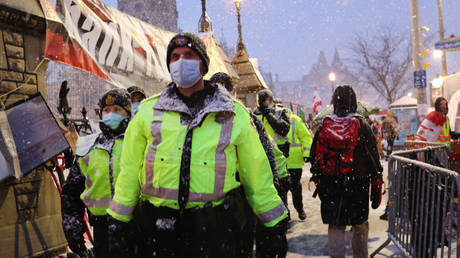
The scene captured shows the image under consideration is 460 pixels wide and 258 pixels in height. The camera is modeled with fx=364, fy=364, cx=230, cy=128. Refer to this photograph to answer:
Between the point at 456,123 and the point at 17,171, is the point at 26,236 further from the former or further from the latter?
the point at 456,123

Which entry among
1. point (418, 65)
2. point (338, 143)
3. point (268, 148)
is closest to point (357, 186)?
point (338, 143)

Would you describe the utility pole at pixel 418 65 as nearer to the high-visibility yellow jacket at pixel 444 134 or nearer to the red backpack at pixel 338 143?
the high-visibility yellow jacket at pixel 444 134

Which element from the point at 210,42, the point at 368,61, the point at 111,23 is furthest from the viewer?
the point at 368,61

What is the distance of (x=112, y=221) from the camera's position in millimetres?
2271

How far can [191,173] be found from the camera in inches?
82.8

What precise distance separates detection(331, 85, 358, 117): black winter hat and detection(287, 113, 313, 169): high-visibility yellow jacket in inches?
84.1

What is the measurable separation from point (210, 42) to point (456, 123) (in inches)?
342

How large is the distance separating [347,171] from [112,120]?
2.50m

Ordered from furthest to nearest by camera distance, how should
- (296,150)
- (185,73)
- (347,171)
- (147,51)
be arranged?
(147,51), (296,150), (347,171), (185,73)

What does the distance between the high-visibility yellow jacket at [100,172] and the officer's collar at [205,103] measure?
0.98m

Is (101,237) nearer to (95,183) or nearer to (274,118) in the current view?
(95,183)

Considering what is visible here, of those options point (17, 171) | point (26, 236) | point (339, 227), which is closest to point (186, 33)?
point (339, 227)

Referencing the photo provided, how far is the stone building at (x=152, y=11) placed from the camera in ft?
282

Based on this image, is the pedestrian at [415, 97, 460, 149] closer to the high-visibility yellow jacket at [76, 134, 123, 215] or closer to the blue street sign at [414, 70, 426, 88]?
the blue street sign at [414, 70, 426, 88]
